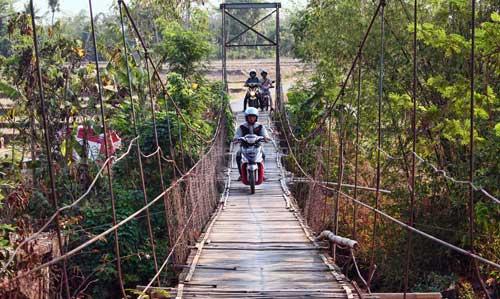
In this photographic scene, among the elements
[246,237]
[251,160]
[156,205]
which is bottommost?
[156,205]

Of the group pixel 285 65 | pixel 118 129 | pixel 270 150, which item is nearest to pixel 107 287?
pixel 118 129

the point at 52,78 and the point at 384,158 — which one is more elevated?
the point at 52,78

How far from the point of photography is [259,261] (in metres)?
3.47

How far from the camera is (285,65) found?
21.3 metres

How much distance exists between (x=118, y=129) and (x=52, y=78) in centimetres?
90

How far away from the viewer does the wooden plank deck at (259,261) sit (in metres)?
2.85

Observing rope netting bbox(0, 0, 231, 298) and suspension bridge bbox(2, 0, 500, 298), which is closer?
rope netting bbox(0, 0, 231, 298)

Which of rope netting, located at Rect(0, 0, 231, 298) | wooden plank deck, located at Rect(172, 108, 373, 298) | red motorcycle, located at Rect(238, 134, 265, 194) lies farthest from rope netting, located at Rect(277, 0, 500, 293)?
rope netting, located at Rect(0, 0, 231, 298)

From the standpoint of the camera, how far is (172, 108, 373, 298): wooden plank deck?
9.36 feet

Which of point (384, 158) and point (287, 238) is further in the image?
point (384, 158)

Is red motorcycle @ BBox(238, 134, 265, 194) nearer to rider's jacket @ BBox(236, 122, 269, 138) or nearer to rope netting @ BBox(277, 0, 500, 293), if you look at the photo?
rider's jacket @ BBox(236, 122, 269, 138)

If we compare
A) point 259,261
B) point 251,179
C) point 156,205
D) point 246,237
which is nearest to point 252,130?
point 251,179

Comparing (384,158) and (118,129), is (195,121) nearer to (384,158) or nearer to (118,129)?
(118,129)

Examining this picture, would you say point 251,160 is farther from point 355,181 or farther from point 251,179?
point 355,181
